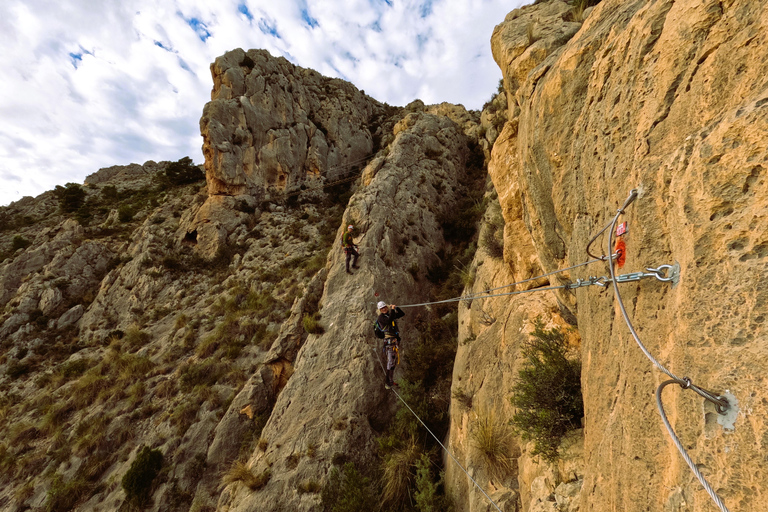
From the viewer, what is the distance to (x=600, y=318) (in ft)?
10.3

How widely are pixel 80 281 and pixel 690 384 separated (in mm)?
27906

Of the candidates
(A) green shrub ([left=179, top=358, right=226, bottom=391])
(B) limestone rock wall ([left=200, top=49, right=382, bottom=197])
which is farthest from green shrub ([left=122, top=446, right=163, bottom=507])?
(B) limestone rock wall ([left=200, top=49, right=382, bottom=197])

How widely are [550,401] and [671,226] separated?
2901 mm

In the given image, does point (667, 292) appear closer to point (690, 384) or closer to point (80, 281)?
point (690, 384)

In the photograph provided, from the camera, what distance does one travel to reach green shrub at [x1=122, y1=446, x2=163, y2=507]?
829cm

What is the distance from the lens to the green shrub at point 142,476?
8.29 metres

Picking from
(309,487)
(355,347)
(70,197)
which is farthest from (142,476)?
(70,197)

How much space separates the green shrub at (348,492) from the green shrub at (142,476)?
581cm

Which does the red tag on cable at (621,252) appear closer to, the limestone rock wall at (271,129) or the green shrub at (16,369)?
the green shrub at (16,369)

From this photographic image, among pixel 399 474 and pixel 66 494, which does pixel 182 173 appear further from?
pixel 399 474

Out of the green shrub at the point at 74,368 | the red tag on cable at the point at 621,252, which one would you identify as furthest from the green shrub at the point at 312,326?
the green shrub at the point at 74,368

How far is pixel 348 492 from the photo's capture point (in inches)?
255

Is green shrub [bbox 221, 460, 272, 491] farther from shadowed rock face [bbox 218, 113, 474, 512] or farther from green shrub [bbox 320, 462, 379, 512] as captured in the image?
green shrub [bbox 320, 462, 379, 512]

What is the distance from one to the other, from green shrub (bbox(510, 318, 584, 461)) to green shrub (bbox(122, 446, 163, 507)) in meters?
10.8
